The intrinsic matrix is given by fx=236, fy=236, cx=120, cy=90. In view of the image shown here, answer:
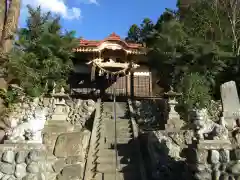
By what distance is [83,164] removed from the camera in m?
7.35

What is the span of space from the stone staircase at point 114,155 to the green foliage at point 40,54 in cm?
408

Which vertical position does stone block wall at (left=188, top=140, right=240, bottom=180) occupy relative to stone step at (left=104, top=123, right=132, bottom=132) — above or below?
below

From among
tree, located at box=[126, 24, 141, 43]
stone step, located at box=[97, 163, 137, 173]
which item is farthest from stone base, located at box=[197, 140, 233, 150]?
tree, located at box=[126, 24, 141, 43]

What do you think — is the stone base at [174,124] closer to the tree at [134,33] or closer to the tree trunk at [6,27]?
the tree trunk at [6,27]

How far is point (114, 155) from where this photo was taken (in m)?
7.48

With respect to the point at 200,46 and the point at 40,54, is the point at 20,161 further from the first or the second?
the point at 200,46

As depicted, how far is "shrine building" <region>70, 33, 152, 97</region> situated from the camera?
15.7 meters

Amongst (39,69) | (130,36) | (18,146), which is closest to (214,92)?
(39,69)

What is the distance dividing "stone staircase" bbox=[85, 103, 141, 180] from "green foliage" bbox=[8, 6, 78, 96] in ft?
13.4

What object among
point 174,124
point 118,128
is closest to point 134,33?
point 174,124

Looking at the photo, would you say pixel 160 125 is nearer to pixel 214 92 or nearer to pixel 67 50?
pixel 214 92

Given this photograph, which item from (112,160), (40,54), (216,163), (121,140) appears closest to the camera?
(216,163)

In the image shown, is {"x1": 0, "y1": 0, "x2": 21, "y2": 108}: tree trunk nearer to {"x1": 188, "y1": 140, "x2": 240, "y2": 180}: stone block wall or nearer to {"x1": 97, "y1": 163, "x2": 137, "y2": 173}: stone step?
{"x1": 97, "y1": 163, "x2": 137, "y2": 173}: stone step

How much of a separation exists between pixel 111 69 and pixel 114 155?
937cm
